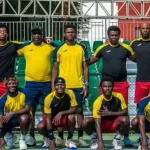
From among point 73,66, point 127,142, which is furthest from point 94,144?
point 73,66

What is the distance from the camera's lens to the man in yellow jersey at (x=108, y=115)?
9.05 m

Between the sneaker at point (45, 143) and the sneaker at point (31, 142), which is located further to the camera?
the sneaker at point (31, 142)

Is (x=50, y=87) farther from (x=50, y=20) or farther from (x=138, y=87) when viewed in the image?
(x=50, y=20)

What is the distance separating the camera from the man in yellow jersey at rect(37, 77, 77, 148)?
912cm

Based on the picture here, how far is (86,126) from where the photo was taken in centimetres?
919

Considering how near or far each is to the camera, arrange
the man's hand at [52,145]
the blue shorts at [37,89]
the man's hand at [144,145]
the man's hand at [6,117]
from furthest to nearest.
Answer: the blue shorts at [37,89]
the man's hand at [6,117]
the man's hand at [52,145]
the man's hand at [144,145]

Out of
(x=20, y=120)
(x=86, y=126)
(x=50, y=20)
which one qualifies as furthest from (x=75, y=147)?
(x=50, y=20)

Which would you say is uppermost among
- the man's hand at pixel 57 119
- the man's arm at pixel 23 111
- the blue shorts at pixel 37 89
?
the blue shorts at pixel 37 89

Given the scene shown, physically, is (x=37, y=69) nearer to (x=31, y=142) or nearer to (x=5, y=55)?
(x=5, y=55)

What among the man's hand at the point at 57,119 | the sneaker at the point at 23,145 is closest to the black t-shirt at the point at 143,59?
the man's hand at the point at 57,119

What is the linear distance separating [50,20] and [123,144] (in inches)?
436

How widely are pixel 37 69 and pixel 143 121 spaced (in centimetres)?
187

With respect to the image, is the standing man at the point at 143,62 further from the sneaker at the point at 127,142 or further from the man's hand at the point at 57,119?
the man's hand at the point at 57,119

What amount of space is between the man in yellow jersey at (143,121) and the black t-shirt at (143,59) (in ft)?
1.69
